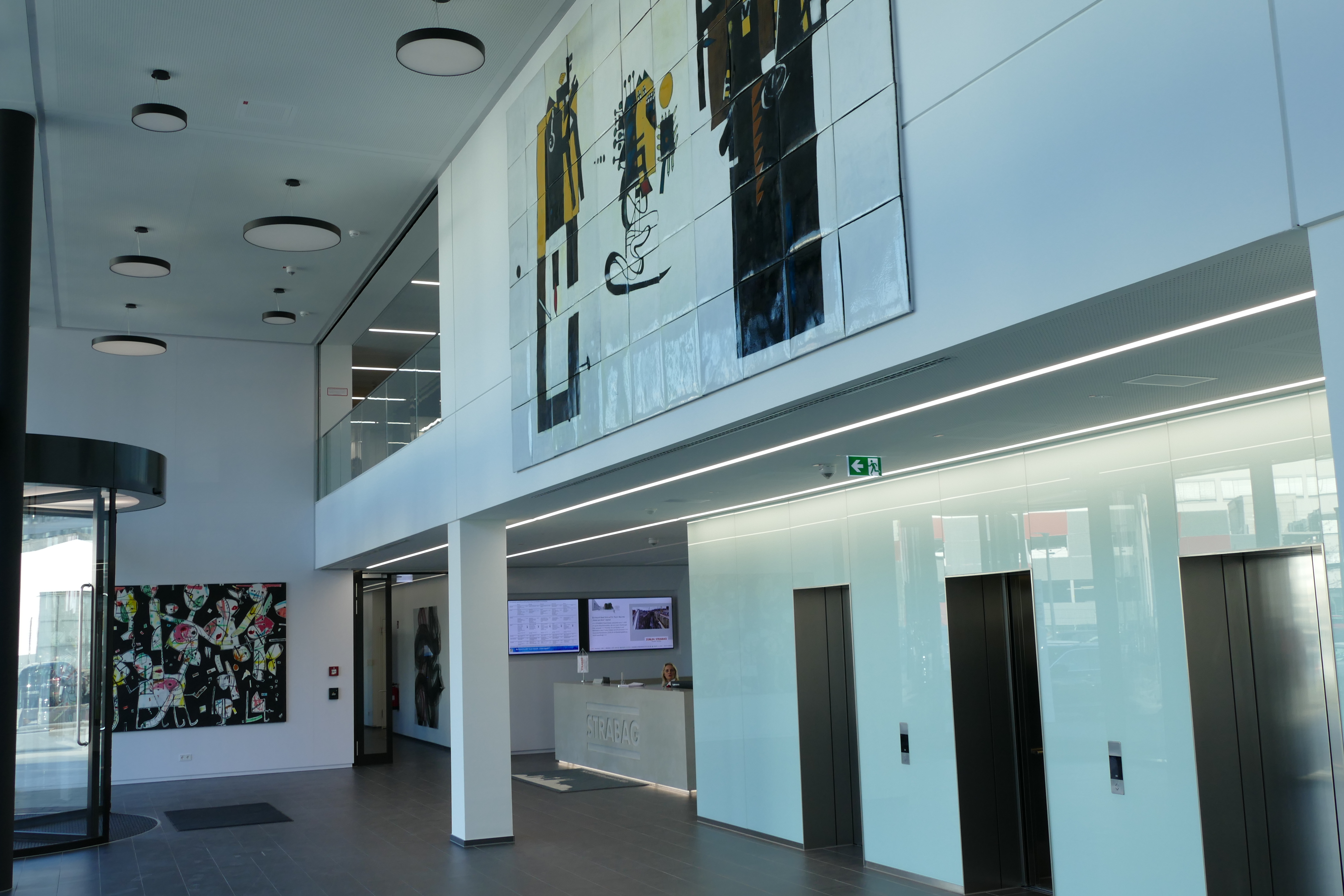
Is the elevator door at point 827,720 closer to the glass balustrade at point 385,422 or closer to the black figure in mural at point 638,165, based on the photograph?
the black figure in mural at point 638,165

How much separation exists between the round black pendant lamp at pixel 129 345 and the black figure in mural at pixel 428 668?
733cm

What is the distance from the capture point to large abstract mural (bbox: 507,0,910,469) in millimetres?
4930

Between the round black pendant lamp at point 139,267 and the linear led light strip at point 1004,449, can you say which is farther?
the round black pendant lamp at point 139,267

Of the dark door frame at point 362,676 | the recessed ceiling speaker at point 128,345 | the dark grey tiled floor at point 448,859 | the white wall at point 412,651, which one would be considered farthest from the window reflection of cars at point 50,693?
the white wall at point 412,651

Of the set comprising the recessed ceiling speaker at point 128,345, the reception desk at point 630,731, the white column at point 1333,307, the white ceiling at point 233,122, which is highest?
the white ceiling at point 233,122

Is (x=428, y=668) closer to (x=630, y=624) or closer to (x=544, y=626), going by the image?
(x=544, y=626)

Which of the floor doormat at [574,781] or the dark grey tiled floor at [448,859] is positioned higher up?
the dark grey tiled floor at [448,859]

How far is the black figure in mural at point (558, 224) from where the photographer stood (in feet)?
26.9

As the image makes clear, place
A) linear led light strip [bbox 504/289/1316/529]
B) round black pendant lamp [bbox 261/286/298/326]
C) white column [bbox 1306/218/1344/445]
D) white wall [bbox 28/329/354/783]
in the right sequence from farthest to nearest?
white wall [bbox 28/329/354/783] < round black pendant lamp [bbox 261/286/298/326] < linear led light strip [bbox 504/289/1316/529] < white column [bbox 1306/218/1344/445]

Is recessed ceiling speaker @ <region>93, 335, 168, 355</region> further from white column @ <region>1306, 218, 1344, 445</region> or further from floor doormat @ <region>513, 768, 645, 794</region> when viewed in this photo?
white column @ <region>1306, 218, 1344, 445</region>

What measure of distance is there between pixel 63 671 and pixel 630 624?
35.3 feet

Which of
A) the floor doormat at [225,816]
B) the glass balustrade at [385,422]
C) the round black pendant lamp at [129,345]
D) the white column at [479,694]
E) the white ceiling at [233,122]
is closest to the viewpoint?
the white ceiling at [233,122]

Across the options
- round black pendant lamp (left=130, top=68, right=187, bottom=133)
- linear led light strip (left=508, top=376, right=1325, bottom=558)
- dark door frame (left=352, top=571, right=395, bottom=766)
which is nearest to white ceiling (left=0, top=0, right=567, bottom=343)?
round black pendant lamp (left=130, top=68, right=187, bottom=133)

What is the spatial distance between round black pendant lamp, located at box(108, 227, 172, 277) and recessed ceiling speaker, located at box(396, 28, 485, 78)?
589cm
